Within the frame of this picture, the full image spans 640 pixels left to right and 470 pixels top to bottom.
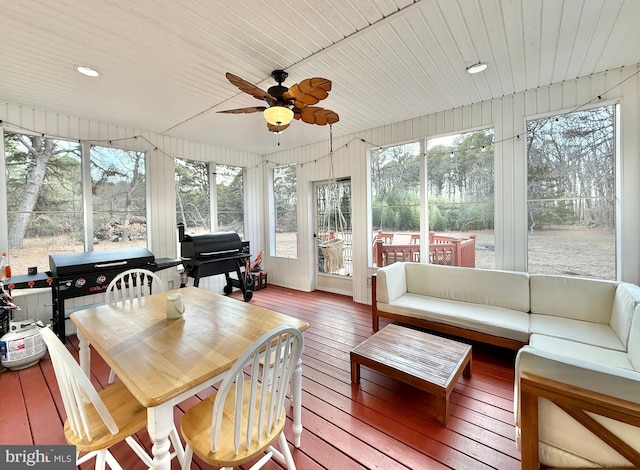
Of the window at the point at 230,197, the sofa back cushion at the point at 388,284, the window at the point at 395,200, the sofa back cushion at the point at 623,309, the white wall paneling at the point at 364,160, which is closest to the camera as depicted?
the sofa back cushion at the point at 623,309

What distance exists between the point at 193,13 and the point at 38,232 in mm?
3233

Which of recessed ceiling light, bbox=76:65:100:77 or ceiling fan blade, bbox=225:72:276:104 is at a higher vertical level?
recessed ceiling light, bbox=76:65:100:77

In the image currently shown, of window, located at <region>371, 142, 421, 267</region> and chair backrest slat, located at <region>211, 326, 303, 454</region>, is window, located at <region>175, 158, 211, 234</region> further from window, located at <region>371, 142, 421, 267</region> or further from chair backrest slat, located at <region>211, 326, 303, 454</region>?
chair backrest slat, located at <region>211, 326, 303, 454</region>

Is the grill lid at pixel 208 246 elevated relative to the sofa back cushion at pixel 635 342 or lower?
elevated

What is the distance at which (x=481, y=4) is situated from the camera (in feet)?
5.73

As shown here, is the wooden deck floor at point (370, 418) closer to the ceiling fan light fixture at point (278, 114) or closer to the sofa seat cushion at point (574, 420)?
the sofa seat cushion at point (574, 420)

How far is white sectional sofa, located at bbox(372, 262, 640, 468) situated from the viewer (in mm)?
1092

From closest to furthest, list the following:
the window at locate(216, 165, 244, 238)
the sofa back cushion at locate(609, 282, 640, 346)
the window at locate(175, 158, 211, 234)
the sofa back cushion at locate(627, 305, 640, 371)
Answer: the sofa back cushion at locate(627, 305, 640, 371) → the sofa back cushion at locate(609, 282, 640, 346) → the window at locate(175, 158, 211, 234) → the window at locate(216, 165, 244, 238)

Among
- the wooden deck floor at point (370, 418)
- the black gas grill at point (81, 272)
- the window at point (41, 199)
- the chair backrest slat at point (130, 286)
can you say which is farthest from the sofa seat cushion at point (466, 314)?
the window at point (41, 199)

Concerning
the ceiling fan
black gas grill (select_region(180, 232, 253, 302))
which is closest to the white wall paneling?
black gas grill (select_region(180, 232, 253, 302))

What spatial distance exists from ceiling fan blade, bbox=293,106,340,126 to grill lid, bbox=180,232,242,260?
2557 mm

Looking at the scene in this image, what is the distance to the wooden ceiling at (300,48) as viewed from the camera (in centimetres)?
177

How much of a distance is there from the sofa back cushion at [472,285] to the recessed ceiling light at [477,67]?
6.71 ft

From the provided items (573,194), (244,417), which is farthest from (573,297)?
(244,417)
